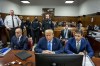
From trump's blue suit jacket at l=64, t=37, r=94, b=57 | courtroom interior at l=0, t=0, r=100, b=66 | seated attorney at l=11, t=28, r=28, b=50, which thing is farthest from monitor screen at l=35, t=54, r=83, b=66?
seated attorney at l=11, t=28, r=28, b=50

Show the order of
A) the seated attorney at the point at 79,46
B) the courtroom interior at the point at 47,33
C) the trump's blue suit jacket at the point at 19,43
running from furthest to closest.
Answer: the trump's blue suit jacket at the point at 19,43
the seated attorney at the point at 79,46
the courtroom interior at the point at 47,33

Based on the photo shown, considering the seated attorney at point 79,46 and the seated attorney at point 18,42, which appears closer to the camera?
the seated attorney at point 79,46

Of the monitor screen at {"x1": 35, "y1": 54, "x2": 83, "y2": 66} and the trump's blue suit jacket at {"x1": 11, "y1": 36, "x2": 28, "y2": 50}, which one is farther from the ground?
the monitor screen at {"x1": 35, "y1": 54, "x2": 83, "y2": 66}

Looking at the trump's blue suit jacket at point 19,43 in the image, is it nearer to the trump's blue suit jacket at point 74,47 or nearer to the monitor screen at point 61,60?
the trump's blue suit jacket at point 74,47

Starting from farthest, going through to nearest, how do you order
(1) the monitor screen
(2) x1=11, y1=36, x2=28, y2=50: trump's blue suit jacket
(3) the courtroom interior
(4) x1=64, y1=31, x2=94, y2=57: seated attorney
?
(2) x1=11, y1=36, x2=28, y2=50: trump's blue suit jacket
(4) x1=64, y1=31, x2=94, y2=57: seated attorney
(3) the courtroom interior
(1) the monitor screen

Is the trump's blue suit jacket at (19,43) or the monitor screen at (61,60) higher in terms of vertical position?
the monitor screen at (61,60)

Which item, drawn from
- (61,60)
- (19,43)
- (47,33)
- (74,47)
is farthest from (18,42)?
(61,60)

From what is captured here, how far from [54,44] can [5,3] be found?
27.2 feet

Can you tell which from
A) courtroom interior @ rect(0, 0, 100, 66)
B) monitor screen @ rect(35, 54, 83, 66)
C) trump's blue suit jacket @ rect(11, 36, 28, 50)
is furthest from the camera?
trump's blue suit jacket @ rect(11, 36, 28, 50)

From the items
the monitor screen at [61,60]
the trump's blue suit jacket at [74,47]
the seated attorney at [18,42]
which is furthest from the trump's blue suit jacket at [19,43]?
the monitor screen at [61,60]

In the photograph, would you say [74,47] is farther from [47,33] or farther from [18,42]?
[18,42]

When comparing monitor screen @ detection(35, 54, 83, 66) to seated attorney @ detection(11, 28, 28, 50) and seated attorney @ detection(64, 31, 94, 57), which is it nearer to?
seated attorney @ detection(64, 31, 94, 57)

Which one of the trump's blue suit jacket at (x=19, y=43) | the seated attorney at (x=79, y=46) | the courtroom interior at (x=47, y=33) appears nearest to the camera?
the courtroom interior at (x=47, y=33)

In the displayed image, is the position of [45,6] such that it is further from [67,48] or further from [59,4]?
[67,48]
